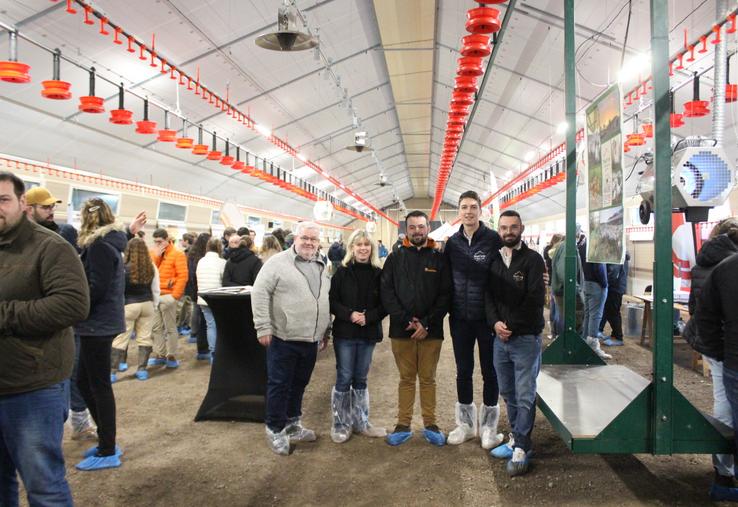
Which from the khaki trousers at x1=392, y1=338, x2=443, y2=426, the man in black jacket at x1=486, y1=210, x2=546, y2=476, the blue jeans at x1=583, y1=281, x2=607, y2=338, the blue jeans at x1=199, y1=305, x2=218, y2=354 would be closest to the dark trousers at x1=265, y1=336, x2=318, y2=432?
the khaki trousers at x1=392, y1=338, x2=443, y2=426

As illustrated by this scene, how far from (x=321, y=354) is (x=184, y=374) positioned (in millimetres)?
1757

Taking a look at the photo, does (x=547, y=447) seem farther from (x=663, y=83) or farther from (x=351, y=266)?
(x=663, y=83)

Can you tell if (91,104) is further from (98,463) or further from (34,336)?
(34,336)

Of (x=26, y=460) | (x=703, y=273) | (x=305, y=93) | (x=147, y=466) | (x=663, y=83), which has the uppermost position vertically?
(x=305, y=93)

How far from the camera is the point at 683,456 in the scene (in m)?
3.23

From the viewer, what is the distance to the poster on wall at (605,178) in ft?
9.29

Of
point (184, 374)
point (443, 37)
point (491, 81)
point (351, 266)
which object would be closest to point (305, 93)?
point (443, 37)

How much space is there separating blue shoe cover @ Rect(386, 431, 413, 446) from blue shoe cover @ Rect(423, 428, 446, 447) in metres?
0.13

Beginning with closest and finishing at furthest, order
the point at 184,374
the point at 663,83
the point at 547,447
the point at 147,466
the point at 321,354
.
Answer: the point at 663,83 → the point at 147,466 → the point at 547,447 → the point at 184,374 → the point at 321,354

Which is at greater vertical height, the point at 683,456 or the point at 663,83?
the point at 663,83

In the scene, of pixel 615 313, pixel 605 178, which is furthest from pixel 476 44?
pixel 615 313

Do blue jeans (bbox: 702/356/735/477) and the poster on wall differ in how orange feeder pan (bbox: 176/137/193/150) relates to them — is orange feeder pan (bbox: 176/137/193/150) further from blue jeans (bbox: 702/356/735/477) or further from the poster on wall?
blue jeans (bbox: 702/356/735/477)

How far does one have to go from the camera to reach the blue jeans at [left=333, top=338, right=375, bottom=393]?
11.7 feet

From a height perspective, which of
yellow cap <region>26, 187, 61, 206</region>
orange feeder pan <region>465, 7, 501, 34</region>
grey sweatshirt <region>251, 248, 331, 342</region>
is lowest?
grey sweatshirt <region>251, 248, 331, 342</region>
